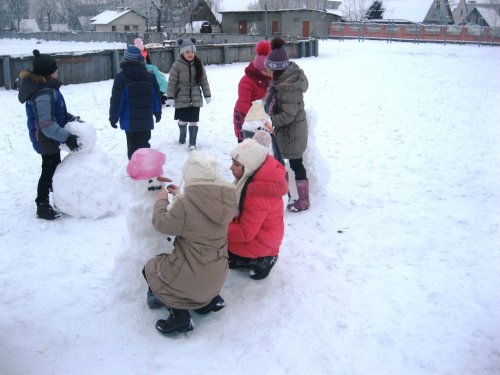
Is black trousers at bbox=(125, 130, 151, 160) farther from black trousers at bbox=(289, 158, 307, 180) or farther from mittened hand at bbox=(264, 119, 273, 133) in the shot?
black trousers at bbox=(289, 158, 307, 180)

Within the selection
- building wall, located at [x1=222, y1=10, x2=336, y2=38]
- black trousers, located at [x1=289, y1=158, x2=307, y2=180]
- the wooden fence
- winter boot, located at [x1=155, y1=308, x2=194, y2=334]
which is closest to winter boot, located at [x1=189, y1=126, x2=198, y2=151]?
black trousers, located at [x1=289, y1=158, x2=307, y2=180]

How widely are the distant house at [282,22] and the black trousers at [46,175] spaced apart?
4474 cm

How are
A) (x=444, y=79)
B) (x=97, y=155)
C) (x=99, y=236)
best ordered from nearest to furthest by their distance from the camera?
(x=99, y=236), (x=97, y=155), (x=444, y=79)

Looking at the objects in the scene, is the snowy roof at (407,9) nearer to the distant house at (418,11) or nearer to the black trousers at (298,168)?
the distant house at (418,11)

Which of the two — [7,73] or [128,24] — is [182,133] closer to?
[7,73]

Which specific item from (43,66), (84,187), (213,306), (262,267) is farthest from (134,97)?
(213,306)

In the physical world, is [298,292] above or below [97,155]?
below

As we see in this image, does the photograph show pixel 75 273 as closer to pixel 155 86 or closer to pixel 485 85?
pixel 155 86

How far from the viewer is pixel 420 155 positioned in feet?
26.6

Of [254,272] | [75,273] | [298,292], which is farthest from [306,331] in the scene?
[75,273]

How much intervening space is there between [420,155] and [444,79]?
10.0 meters

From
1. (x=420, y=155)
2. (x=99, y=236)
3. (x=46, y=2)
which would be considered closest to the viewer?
(x=99, y=236)

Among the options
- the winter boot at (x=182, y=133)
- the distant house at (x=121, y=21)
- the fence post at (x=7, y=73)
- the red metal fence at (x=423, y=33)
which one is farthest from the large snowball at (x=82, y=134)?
the distant house at (x=121, y=21)

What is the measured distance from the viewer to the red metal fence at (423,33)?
3381 centimetres
